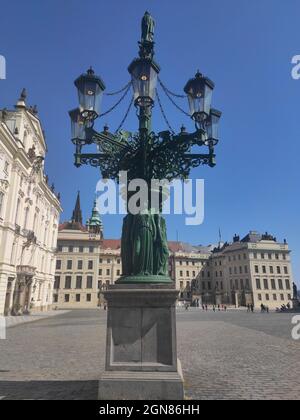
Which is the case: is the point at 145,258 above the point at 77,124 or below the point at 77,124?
below

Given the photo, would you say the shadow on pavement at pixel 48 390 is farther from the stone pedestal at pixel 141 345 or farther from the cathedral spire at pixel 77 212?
the cathedral spire at pixel 77 212

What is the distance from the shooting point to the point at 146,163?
656 centimetres

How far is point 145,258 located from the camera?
618cm

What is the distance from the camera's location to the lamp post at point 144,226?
5.42m

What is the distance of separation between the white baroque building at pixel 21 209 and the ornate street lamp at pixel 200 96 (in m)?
26.8

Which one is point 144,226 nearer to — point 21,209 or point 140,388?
point 140,388

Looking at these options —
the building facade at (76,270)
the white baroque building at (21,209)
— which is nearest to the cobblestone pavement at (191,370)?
the white baroque building at (21,209)

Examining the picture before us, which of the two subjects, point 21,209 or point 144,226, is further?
point 21,209

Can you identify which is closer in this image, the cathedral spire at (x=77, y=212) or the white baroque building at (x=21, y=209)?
the white baroque building at (x=21, y=209)

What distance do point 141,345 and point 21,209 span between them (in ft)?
107

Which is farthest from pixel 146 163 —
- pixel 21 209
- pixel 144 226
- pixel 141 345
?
pixel 21 209

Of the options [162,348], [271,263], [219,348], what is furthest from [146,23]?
[271,263]
